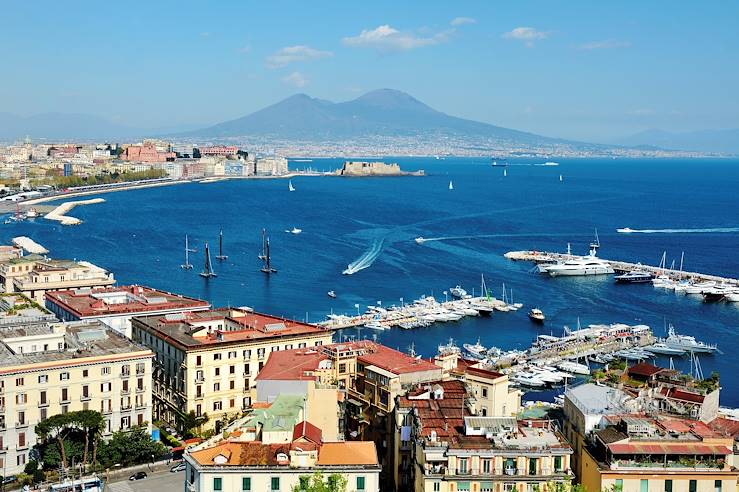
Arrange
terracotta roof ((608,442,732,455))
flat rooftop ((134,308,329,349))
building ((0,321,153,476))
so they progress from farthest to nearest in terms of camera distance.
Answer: flat rooftop ((134,308,329,349)) → building ((0,321,153,476)) → terracotta roof ((608,442,732,455))

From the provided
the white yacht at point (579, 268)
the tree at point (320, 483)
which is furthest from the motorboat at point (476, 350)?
the tree at point (320, 483)

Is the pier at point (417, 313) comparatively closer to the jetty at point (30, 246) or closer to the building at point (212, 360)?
the building at point (212, 360)

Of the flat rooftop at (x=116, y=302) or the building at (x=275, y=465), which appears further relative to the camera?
the flat rooftop at (x=116, y=302)

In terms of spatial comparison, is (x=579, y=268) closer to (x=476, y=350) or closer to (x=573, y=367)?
(x=476, y=350)

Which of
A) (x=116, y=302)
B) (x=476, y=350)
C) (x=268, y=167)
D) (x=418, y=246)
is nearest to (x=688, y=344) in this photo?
(x=476, y=350)

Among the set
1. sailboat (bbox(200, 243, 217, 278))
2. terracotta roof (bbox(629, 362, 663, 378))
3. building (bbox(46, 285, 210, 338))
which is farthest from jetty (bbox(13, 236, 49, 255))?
terracotta roof (bbox(629, 362, 663, 378))

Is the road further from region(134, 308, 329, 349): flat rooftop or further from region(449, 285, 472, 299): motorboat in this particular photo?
region(449, 285, 472, 299): motorboat

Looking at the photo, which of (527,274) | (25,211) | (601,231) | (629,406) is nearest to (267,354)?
(629,406)

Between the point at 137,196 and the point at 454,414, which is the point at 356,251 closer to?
the point at 454,414
